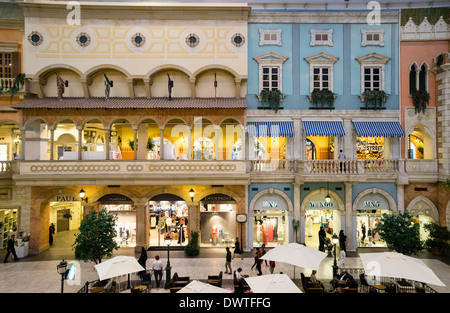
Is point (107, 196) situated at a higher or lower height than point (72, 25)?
lower

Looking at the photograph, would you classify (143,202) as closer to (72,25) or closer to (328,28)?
(72,25)

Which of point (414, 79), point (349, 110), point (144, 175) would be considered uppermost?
point (414, 79)

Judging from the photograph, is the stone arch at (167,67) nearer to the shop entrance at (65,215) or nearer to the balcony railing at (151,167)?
the balcony railing at (151,167)

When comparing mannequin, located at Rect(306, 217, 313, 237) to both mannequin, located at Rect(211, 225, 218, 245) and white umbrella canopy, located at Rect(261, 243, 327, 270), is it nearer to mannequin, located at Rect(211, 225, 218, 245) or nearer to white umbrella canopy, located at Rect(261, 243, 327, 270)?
mannequin, located at Rect(211, 225, 218, 245)

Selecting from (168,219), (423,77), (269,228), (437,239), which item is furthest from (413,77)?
(168,219)

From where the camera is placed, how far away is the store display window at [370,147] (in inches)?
848

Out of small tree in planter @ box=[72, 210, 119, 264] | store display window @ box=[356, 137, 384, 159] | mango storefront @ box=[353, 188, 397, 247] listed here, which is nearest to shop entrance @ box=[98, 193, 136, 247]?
small tree in planter @ box=[72, 210, 119, 264]

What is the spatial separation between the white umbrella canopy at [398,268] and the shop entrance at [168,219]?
41.2ft

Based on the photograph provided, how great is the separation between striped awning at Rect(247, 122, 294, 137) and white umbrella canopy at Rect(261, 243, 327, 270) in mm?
8478

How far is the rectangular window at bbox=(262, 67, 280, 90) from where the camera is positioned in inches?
821

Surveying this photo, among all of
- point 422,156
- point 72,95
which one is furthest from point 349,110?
point 72,95

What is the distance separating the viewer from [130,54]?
20094mm

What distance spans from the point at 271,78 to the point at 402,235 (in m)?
12.4

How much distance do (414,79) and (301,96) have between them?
7.94 metres
